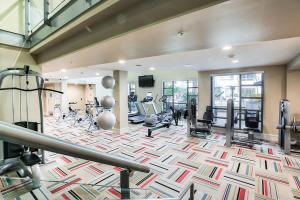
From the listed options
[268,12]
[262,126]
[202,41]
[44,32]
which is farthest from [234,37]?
[262,126]

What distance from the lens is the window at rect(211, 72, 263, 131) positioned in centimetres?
626

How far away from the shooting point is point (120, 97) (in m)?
6.64

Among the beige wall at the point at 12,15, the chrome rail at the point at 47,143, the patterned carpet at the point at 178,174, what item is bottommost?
the patterned carpet at the point at 178,174

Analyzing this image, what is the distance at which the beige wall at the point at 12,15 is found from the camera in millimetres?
3413

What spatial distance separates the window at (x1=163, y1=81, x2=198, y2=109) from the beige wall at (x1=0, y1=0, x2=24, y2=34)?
7.24m

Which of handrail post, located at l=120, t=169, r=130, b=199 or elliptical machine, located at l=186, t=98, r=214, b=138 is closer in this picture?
handrail post, located at l=120, t=169, r=130, b=199

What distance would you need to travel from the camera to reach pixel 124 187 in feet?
4.91

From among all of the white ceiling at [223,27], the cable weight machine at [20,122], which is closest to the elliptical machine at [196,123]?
the white ceiling at [223,27]

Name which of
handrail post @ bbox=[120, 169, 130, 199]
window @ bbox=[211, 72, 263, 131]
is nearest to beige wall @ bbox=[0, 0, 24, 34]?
handrail post @ bbox=[120, 169, 130, 199]

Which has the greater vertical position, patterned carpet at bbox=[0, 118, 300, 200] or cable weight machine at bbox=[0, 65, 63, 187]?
cable weight machine at bbox=[0, 65, 63, 187]

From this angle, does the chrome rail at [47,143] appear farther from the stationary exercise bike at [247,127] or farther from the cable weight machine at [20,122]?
the stationary exercise bike at [247,127]

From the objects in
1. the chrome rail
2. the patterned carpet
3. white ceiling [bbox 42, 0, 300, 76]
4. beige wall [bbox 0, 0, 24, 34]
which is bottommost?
the patterned carpet

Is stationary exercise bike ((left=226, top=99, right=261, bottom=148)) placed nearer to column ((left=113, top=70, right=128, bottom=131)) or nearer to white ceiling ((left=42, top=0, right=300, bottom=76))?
white ceiling ((left=42, top=0, right=300, bottom=76))

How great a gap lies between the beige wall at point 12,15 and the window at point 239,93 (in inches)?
252
